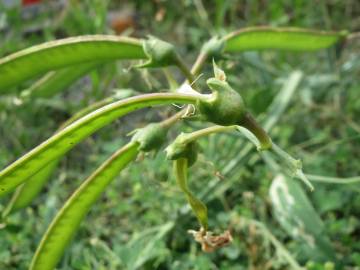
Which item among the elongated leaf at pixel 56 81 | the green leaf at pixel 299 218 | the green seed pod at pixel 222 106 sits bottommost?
the green leaf at pixel 299 218

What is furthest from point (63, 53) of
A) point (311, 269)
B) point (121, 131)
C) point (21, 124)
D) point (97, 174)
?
point (21, 124)

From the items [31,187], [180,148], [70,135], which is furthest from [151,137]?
[31,187]

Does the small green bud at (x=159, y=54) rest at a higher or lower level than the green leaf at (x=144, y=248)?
higher

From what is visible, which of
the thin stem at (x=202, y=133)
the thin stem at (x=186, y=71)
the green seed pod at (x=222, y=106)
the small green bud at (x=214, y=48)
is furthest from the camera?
the small green bud at (x=214, y=48)

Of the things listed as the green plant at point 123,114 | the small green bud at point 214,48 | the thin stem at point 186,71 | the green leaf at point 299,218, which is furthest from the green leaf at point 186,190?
the green leaf at point 299,218

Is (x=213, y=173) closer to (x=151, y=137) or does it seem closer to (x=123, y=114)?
(x=151, y=137)

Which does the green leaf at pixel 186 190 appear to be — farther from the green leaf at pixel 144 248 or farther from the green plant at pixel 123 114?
the green leaf at pixel 144 248

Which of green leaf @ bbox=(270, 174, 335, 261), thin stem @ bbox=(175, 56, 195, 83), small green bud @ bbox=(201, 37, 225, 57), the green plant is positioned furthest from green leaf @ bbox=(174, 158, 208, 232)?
green leaf @ bbox=(270, 174, 335, 261)

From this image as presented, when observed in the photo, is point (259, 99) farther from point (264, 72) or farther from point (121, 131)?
point (121, 131)
